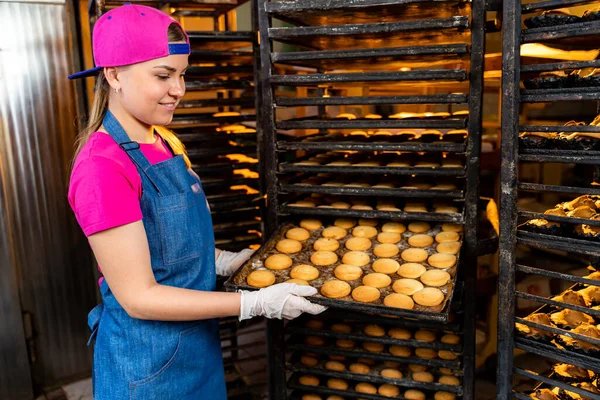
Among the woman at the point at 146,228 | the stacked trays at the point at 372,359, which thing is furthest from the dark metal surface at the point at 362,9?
the stacked trays at the point at 372,359

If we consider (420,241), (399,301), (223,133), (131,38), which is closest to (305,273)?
(399,301)

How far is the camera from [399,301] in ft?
5.55

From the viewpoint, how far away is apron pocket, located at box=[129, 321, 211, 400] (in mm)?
1751

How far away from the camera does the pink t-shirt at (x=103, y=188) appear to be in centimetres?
150

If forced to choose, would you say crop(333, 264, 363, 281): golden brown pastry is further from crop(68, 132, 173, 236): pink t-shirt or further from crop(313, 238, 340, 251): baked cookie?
crop(68, 132, 173, 236): pink t-shirt

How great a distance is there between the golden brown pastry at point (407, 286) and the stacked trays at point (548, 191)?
0.28 meters

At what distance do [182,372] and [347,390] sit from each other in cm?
71

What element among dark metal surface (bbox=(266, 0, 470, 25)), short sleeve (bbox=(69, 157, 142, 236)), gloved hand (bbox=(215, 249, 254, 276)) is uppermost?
dark metal surface (bbox=(266, 0, 470, 25))

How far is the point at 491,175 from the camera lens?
11.1ft

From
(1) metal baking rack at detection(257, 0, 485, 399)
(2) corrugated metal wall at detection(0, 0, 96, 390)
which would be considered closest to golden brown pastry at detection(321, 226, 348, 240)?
(1) metal baking rack at detection(257, 0, 485, 399)

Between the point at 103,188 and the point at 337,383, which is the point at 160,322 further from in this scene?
the point at 337,383

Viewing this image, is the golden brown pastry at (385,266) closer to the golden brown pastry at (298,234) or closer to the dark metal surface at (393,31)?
the golden brown pastry at (298,234)

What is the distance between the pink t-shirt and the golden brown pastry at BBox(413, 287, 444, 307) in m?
0.93

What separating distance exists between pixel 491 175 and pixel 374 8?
189cm
